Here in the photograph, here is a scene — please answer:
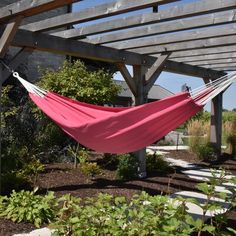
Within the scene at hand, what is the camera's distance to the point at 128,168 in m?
6.04

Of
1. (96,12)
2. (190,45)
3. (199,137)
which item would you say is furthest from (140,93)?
(199,137)

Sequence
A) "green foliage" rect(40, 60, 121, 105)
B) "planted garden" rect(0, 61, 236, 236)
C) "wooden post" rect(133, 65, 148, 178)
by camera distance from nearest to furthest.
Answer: "planted garden" rect(0, 61, 236, 236) < "wooden post" rect(133, 65, 148, 178) < "green foliage" rect(40, 60, 121, 105)

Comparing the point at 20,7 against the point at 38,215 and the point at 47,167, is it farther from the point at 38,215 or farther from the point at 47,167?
the point at 47,167

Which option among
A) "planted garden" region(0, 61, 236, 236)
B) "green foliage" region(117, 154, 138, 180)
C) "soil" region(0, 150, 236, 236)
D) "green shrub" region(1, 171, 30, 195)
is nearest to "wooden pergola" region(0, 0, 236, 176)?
"green foliage" region(117, 154, 138, 180)

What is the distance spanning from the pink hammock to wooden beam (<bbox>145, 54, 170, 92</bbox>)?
222 cm

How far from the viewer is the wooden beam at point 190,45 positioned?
542 centimetres

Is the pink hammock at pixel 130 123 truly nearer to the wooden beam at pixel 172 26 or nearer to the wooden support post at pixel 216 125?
the wooden beam at pixel 172 26

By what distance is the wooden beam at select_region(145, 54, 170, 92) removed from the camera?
6.11 metres

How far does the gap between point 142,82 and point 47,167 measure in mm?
2086

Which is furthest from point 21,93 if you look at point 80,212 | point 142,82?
point 80,212

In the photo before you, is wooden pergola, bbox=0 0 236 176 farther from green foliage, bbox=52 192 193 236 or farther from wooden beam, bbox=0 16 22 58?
green foliage, bbox=52 192 193 236

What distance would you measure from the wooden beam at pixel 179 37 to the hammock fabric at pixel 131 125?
1.42 m

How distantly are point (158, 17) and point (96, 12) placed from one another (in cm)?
66

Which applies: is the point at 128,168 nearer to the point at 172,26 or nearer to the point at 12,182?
the point at 12,182
